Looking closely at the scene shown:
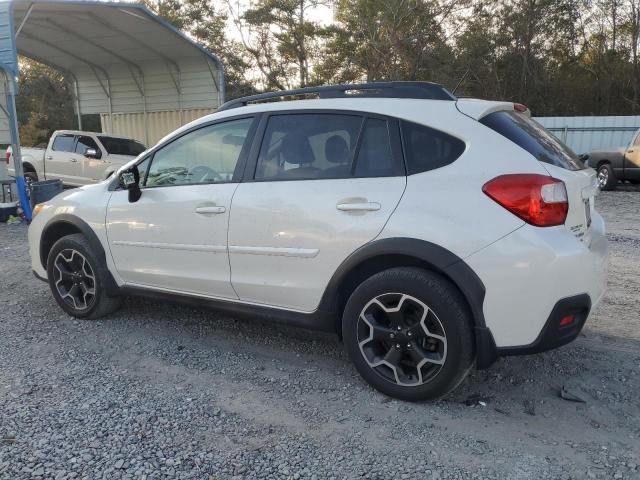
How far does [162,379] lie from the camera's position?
352 centimetres

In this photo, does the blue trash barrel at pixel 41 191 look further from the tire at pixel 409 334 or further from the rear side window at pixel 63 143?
the tire at pixel 409 334

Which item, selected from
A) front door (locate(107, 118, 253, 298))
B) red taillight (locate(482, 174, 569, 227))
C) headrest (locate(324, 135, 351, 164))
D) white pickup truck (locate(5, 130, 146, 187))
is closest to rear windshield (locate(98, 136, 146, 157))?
white pickup truck (locate(5, 130, 146, 187))

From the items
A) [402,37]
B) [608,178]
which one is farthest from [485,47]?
[608,178]

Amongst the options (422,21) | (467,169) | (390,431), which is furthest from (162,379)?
(422,21)

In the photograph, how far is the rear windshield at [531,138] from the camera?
9.77ft

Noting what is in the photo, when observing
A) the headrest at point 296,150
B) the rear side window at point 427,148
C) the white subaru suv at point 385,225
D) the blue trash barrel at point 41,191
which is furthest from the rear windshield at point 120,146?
the rear side window at point 427,148

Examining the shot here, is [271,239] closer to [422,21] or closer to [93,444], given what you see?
[93,444]

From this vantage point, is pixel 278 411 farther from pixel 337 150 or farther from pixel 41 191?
pixel 41 191

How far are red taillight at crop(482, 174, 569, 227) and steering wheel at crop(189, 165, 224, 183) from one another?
187cm

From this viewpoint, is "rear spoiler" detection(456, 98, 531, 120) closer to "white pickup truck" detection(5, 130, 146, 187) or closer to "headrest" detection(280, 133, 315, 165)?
"headrest" detection(280, 133, 315, 165)

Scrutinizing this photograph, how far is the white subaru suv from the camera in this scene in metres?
2.79

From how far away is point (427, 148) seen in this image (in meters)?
3.08

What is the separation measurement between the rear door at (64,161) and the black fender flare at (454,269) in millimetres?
12147

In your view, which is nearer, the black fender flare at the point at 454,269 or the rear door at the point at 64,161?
the black fender flare at the point at 454,269
